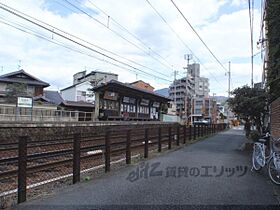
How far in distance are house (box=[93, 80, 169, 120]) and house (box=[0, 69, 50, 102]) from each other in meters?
12.4

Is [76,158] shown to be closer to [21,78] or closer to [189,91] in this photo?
[21,78]

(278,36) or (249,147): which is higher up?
(278,36)

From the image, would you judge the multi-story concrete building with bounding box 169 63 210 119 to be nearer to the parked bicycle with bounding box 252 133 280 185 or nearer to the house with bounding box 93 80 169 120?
the house with bounding box 93 80 169 120

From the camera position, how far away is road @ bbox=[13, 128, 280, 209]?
6199mm

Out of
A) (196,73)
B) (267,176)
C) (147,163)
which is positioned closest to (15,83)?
(147,163)

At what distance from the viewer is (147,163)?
11320 millimetres

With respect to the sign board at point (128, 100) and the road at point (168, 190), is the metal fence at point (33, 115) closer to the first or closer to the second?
the sign board at point (128, 100)

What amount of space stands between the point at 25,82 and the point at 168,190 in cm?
4762

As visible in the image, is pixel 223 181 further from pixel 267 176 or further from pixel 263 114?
pixel 263 114

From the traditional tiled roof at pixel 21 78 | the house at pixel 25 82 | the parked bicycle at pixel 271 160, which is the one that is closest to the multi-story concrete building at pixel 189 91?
the house at pixel 25 82

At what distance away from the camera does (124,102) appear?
1940 inches

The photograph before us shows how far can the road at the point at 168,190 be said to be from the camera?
20.3 feet

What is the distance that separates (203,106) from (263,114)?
8367 centimetres

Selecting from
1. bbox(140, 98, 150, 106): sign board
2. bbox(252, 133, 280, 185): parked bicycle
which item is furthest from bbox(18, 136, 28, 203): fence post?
bbox(140, 98, 150, 106): sign board
